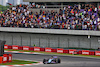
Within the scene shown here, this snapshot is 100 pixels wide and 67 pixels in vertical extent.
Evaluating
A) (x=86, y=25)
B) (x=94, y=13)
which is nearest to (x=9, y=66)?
(x=86, y=25)

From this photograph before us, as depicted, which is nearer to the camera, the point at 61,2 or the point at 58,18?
the point at 58,18

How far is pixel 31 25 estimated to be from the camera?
4225cm

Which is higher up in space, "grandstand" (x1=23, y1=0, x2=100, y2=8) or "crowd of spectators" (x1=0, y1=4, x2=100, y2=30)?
"grandstand" (x1=23, y1=0, x2=100, y2=8)

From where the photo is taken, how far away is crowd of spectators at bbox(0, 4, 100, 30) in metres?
38.8

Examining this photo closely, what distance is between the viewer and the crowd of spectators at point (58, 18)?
1527 inches

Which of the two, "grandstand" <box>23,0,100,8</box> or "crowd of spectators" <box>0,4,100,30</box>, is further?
"grandstand" <box>23,0,100,8</box>

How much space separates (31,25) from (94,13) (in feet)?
35.1

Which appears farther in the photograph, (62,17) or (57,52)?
(62,17)

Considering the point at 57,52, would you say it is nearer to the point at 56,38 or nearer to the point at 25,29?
the point at 56,38

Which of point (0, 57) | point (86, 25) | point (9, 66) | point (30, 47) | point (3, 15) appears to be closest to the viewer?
point (9, 66)

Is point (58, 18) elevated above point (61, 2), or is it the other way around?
point (61, 2)

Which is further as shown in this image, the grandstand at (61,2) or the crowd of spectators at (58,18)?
the grandstand at (61,2)

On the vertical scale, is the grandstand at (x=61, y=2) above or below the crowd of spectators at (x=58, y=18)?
above

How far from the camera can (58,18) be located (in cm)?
4159
